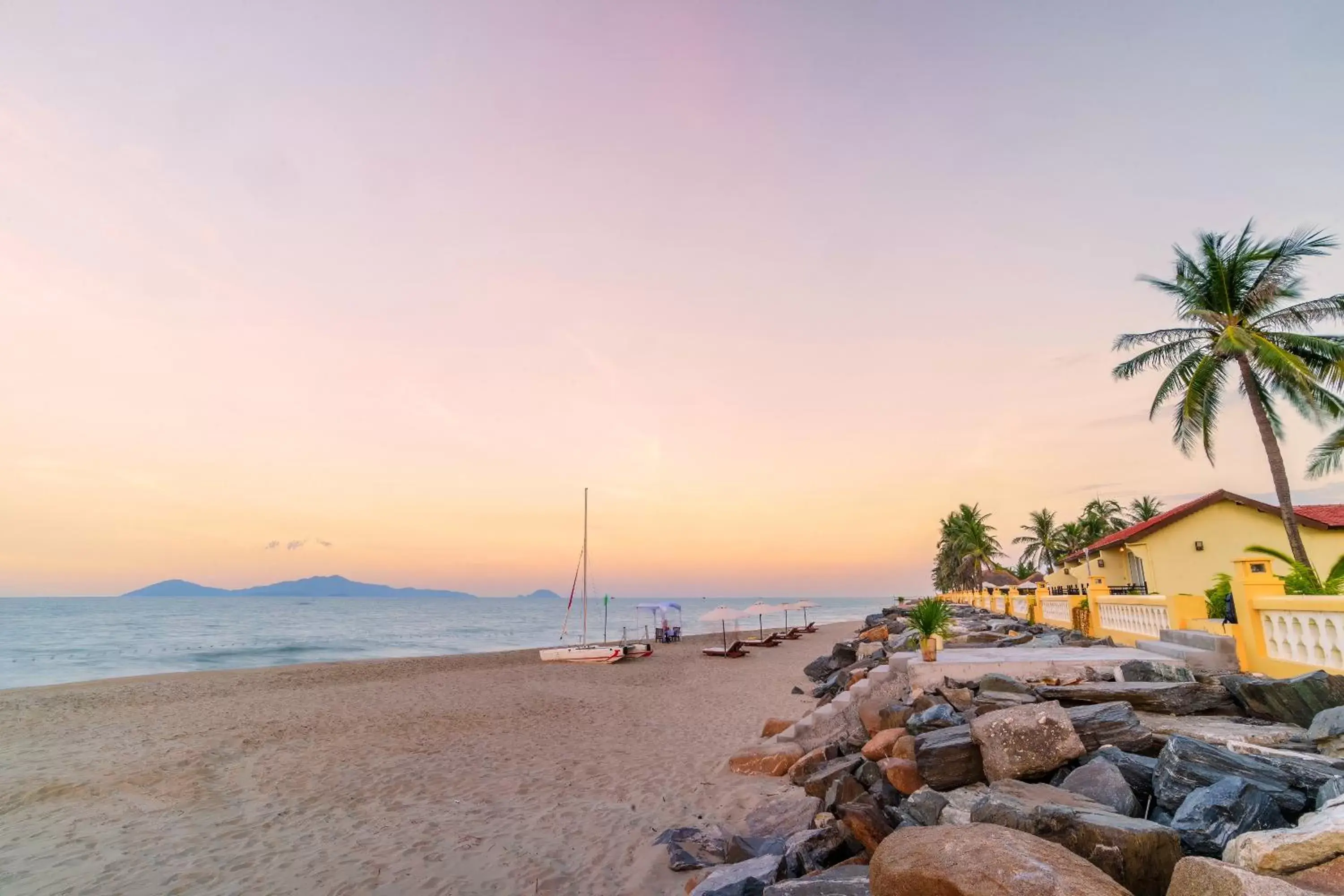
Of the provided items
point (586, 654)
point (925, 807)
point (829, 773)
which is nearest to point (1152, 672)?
point (925, 807)

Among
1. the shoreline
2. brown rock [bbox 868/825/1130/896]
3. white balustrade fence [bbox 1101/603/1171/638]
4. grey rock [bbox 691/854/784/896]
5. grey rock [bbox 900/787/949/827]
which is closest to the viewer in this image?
brown rock [bbox 868/825/1130/896]

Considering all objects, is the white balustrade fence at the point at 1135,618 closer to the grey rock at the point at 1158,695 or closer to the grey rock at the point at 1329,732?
the grey rock at the point at 1158,695

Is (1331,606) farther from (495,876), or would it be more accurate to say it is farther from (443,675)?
(443,675)

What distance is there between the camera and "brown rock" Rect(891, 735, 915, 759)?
691 cm

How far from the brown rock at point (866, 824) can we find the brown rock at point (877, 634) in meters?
16.6

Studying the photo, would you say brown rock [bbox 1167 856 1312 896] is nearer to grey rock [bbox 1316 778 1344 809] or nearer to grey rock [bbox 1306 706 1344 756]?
grey rock [bbox 1316 778 1344 809]

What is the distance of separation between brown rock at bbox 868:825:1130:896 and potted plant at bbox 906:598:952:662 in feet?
22.0

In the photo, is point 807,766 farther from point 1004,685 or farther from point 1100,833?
point 1100,833

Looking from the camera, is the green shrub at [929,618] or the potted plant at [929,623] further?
the green shrub at [929,618]

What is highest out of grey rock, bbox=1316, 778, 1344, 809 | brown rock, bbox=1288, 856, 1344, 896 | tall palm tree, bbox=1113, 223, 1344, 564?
tall palm tree, bbox=1113, 223, 1344, 564

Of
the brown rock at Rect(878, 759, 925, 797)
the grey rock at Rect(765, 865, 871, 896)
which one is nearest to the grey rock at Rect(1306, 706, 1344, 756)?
the brown rock at Rect(878, 759, 925, 797)

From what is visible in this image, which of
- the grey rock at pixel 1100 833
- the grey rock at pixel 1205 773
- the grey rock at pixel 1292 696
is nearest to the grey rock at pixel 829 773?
the grey rock at pixel 1100 833

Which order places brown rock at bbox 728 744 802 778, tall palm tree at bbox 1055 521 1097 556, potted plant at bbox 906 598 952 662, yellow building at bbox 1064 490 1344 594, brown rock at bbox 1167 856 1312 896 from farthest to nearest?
tall palm tree at bbox 1055 521 1097 556 → yellow building at bbox 1064 490 1344 594 → brown rock at bbox 728 744 802 778 → potted plant at bbox 906 598 952 662 → brown rock at bbox 1167 856 1312 896

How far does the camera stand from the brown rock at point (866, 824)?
5.87m
